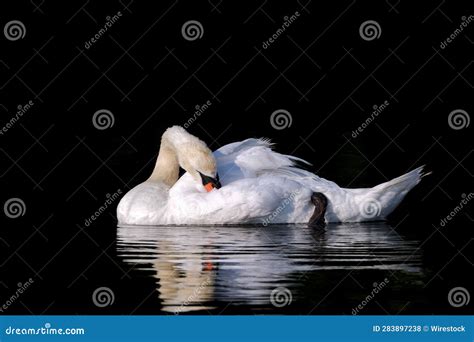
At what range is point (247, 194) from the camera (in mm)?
14602

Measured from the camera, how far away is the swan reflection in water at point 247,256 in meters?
10.1

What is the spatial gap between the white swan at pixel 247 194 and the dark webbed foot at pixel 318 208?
1 centimetres

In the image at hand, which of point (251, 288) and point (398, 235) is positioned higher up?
point (398, 235)

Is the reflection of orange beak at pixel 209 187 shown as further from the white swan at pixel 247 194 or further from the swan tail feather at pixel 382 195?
the swan tail feather at pixel 382 195

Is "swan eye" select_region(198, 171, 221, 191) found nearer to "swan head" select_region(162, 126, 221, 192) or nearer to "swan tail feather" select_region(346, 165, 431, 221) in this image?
"swan head" select_region(162, 126, 221, 192)

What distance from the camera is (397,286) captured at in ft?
33.9

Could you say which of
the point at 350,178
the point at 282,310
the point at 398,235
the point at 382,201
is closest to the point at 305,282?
the point at 282,310

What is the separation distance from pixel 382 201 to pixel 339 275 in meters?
4.56

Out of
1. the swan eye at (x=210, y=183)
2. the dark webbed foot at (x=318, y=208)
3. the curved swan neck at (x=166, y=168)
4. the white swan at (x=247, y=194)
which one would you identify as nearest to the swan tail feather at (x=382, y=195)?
the white swan at (x=247, y=194)

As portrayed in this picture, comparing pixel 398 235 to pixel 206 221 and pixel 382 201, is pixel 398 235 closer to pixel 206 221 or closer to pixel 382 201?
pixel 382 201

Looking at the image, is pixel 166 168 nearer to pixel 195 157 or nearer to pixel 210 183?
pixel 195 157

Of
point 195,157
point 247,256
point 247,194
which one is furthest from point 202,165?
point 247,256

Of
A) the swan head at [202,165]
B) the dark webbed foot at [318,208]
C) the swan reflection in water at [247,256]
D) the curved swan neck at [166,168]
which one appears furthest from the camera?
the curved swan neck at [166,168]

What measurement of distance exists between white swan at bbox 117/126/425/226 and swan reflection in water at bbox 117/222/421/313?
9.7 inches
